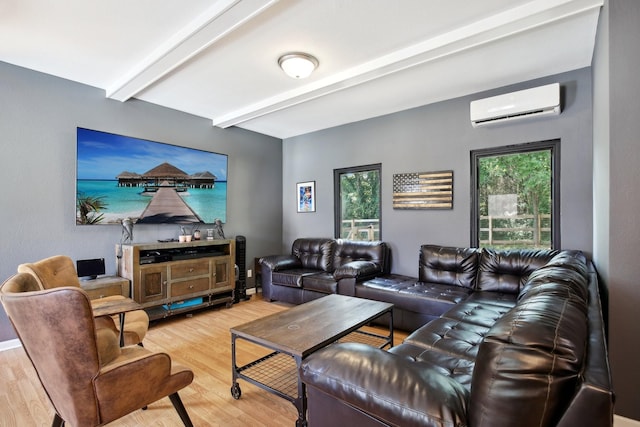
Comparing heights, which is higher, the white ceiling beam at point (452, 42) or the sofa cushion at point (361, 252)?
the white ceiling beam at point (452, 42)

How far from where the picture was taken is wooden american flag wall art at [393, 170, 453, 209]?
389 cm

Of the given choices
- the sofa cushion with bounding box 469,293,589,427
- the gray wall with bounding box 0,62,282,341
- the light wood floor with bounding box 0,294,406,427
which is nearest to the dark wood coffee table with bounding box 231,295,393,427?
the light wood floor with bounding box 0,294,406,427

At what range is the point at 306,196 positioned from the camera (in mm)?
5355

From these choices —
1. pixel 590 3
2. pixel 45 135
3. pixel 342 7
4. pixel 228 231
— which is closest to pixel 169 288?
pixel 228 231

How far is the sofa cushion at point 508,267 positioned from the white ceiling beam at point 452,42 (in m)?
1.99

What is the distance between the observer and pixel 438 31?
246 cm

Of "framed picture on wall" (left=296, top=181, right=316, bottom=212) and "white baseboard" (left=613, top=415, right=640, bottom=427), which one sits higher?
"framed picture on wall" (left=296, top=181, right=316, bottom=212)

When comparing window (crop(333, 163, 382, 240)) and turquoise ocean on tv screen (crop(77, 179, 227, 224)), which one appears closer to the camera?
turquoise ocean on tv screen (crop(77, 179, 227, 224))

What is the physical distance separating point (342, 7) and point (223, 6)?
2.67 ft

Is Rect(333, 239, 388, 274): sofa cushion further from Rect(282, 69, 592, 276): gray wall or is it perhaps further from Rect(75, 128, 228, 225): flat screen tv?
Rect(75, 128, 228, 225): flat screen tv

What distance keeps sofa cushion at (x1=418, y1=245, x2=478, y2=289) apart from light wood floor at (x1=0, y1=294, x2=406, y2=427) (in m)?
0.79

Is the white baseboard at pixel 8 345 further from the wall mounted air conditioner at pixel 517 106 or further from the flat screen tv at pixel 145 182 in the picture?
the wall mounted air conditioner at pixel 517 106

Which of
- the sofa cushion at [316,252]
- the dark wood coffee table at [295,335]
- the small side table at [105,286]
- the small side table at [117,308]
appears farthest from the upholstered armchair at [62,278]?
the sofa cushion at [316,252]

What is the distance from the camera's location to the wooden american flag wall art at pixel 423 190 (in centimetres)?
389
